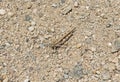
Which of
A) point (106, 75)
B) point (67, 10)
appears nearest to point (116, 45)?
point (106, 75)

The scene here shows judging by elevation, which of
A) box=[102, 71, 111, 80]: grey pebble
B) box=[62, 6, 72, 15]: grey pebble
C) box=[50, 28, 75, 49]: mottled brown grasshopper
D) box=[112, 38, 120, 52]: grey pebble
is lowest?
box=[102, 71, 111, 80]: grey pebble

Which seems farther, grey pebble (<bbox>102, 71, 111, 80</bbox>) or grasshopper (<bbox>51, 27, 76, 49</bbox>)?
grasshopper (<bbox>51, 27, 76, 49</bbox>)

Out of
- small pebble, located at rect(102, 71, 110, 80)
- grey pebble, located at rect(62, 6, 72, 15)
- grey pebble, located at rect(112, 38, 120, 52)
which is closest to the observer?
small pebble, located at rect(102, 71, 110, 80)

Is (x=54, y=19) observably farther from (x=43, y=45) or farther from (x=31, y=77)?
(x=31, y=77)

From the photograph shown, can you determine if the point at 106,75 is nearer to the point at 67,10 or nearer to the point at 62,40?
the point at 62,40

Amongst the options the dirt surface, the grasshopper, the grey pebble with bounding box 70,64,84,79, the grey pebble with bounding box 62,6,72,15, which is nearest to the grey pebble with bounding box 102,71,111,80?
the dirt surface

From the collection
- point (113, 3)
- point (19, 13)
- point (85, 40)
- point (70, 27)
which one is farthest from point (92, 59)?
point (19, 13)

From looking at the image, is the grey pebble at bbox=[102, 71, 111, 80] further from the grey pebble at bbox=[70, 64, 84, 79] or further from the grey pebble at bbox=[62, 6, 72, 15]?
the grey pebble at bbox=[62, 6, 72, 15]

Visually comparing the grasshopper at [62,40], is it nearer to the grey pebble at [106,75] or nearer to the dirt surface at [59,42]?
the dirt surface at [59,42]

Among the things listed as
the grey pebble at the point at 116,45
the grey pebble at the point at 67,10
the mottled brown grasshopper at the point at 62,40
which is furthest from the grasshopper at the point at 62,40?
the grey pebble at the point at 116,45

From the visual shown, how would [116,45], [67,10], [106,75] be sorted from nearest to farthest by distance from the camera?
[106,75] → [116,45] → [67,10]
